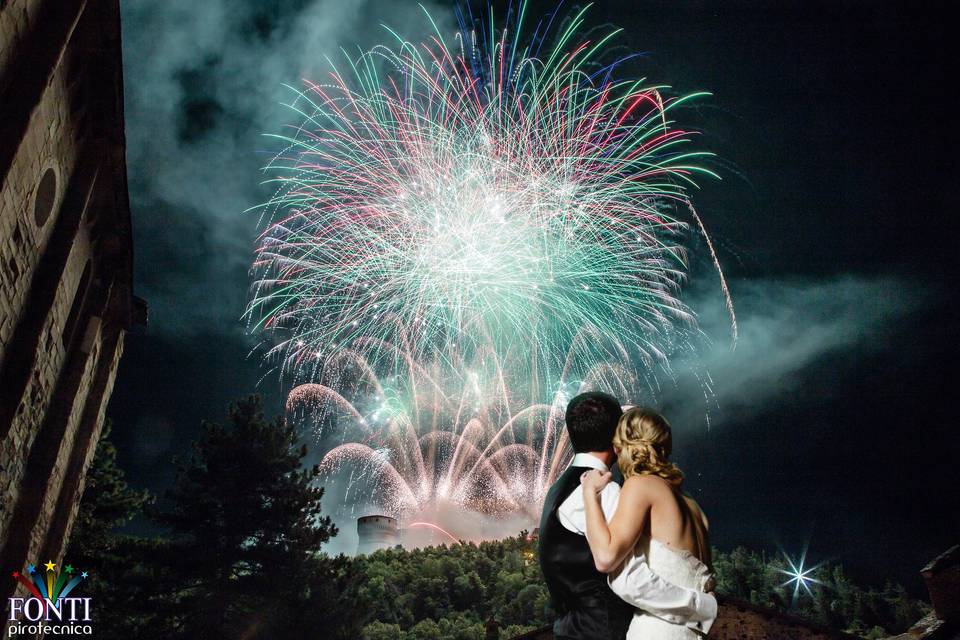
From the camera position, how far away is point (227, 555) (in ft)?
57.7

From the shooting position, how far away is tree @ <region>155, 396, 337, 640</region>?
655 inches

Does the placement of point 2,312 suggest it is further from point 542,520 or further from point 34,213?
point 542,520

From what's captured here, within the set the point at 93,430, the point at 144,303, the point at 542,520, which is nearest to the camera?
the point at 542,520

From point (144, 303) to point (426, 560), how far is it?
46323 millimetres

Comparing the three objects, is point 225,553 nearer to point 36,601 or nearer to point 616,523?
point 36,601

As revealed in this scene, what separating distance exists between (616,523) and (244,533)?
720 inches

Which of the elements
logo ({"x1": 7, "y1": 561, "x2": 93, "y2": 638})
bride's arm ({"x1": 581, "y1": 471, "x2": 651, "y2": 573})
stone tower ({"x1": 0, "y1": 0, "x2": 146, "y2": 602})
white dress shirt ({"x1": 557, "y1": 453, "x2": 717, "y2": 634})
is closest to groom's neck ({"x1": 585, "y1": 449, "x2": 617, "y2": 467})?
bride's arm ({"x1": 581, "y1": 471, "x2": 651, "y2": 573})

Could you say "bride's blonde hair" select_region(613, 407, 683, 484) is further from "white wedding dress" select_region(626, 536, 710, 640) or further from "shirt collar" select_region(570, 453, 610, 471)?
"white wedding dress" select_region(626, 536, 710, 640)

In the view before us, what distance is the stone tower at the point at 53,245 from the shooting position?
5.85 m

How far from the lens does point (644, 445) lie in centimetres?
288

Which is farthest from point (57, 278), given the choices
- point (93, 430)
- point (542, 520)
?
point (542, 520)

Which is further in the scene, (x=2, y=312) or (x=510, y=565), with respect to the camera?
(x=510, y=565)

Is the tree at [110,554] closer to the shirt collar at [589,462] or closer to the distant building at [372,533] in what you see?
the shirt collar at [589,462]

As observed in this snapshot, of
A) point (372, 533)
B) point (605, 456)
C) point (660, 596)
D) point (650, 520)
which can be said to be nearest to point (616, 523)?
point (650, 520)
